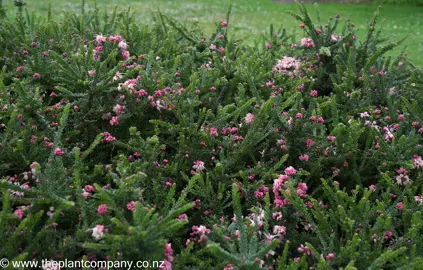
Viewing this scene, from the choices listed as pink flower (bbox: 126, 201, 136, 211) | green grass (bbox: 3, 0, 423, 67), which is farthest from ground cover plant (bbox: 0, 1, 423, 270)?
green grass (bbox: 3, 0, 423, 67)

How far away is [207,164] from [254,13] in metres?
17.7

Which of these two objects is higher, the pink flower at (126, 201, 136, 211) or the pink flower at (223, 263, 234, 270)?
the pink flower at (126, 201, 136, 211)

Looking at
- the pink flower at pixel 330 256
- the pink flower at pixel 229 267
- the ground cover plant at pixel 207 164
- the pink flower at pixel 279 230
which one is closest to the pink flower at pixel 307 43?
the ground cover plant at pixel 207 164

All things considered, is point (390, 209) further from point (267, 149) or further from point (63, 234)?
point (63, 234)

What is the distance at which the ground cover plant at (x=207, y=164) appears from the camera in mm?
1760

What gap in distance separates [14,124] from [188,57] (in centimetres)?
151

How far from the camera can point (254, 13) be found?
19219mm

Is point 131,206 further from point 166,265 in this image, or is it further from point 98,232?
point 166,265

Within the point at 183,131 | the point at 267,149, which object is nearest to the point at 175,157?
the point at 183,131

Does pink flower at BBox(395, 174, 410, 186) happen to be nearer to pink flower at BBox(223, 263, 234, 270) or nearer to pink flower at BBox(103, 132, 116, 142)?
pink flower at BBox(223, 263, 234, 270)

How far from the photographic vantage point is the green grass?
50.9ft

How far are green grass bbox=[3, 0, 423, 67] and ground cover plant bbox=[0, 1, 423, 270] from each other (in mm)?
11021

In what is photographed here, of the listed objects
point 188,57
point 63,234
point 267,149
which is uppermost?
point 188,57

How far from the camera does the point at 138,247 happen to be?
1.65 metres
